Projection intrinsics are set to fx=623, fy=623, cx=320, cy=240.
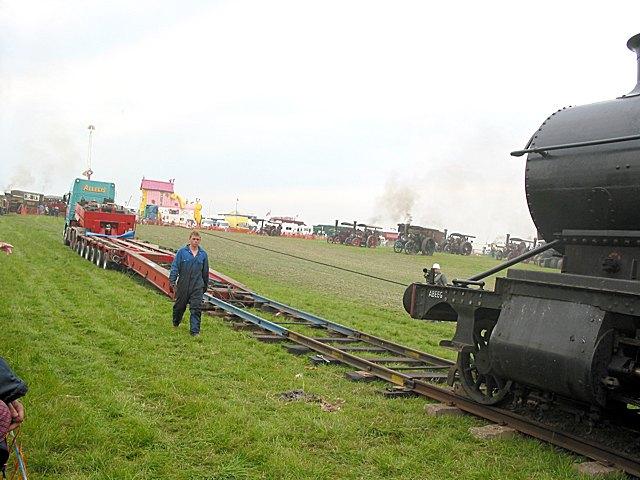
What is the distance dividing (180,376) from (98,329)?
8.28 ft

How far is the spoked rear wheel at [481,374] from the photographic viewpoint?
5.98 m

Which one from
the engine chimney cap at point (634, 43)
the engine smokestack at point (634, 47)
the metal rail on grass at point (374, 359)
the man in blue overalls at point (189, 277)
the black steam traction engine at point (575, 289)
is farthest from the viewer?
the man in blue overalls at point (189, 277)

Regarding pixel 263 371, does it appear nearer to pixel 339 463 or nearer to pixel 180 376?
pixel 180 376

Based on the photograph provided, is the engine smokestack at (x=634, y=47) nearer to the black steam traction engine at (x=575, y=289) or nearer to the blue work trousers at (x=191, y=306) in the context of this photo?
the black steam traction engine at (x=575, y=289)

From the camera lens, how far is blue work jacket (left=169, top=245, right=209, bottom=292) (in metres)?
9.31

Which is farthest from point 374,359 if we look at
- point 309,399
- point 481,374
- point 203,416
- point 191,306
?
point 203,416

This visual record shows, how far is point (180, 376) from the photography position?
652 centimetres

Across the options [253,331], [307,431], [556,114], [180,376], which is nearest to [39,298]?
[253,331]

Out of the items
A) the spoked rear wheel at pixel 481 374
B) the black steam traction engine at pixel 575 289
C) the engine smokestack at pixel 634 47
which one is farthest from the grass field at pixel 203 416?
the engine smokestack at pixel 634 47

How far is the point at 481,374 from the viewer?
20.3ft

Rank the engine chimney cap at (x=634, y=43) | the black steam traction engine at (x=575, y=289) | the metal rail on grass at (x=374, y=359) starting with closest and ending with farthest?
the black steam traction engine at (x=575, y=289) < the metal rail on grass at (x=374, y=359) < the engine chimney cap at (x=634, y=43)

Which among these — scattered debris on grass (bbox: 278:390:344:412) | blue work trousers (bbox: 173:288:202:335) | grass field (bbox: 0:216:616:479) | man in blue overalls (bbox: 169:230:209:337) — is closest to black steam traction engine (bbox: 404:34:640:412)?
grass field (bbox: 0:216:616:479)

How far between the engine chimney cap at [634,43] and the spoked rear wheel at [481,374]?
2925 mm

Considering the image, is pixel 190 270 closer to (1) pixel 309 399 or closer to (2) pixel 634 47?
(1) pixel 309 399
